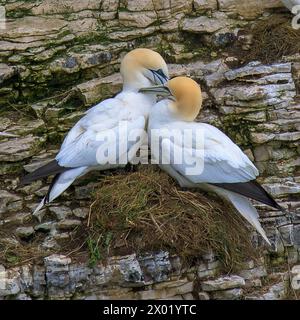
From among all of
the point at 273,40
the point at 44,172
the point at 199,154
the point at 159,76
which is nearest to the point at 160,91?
the point at 159,76

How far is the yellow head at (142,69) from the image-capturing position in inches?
360

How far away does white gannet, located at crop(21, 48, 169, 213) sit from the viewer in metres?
8.50

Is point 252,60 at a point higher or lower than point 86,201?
higher

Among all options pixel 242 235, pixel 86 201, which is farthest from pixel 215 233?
pixel 86 201

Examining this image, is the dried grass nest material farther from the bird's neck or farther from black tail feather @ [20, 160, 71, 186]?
the bird's neck

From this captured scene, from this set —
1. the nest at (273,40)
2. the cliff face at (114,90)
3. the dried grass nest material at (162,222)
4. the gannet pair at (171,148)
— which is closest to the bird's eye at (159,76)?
the gannet pair at (171,148)

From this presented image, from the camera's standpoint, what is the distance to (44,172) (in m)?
8.45

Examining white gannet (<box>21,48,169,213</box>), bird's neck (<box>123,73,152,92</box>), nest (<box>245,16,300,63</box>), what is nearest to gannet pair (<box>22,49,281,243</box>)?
white gannet (<box>21,48,169,213</box>)

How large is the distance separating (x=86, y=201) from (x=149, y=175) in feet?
1.83

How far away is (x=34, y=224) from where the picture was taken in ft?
27.9

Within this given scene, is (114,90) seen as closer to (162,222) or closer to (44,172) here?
(44,172)

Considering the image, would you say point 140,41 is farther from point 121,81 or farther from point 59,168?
point 59,168

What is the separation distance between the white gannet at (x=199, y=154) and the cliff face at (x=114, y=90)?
0.50m

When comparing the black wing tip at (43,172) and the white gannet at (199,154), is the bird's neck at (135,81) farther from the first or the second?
the black wing tip at (43,172)
